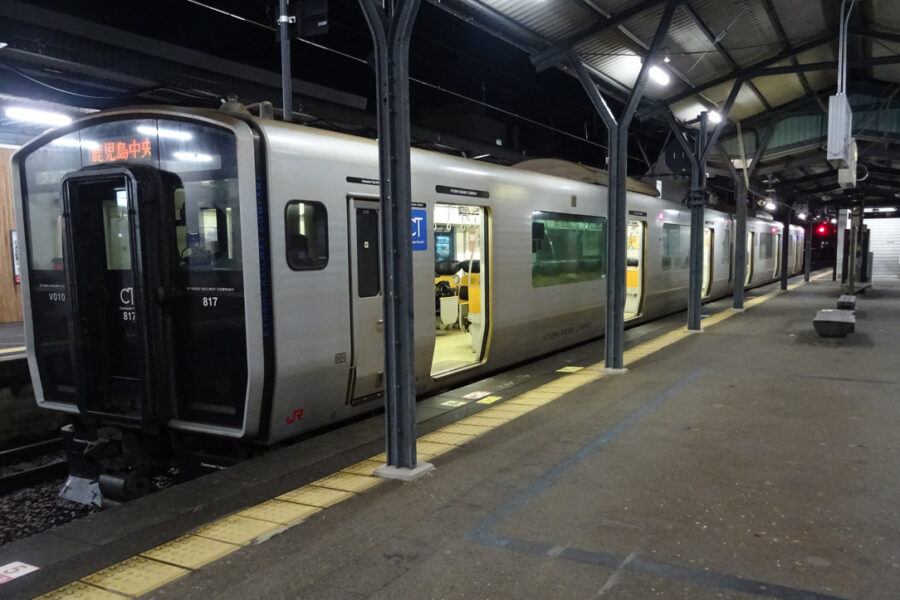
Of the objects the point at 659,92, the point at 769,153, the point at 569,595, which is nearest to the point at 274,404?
the point at 569,595

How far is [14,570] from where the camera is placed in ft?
10.5

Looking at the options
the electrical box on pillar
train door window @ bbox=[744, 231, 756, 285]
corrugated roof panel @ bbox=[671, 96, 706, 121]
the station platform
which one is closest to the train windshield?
the station platform

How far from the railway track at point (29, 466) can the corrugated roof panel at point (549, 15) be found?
6.10m

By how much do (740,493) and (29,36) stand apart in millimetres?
9415

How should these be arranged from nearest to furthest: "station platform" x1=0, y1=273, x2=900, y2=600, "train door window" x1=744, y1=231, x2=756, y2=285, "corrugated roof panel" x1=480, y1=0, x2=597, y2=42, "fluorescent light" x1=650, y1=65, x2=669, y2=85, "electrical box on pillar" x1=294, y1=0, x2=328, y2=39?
"station platform" x1=0, y1=273, x2=900, y2=600 → "corrugated roof panel" x1=480, y1=0, x2=597, y2=42 → "electrical box on pillar" x1=294, y1=0, x2=328, y2=39 → "fluorescent light" x1=650, y1=65, x2=669, y2=85 → "train door window" x1=744, y1=231, x2=756, y2=285

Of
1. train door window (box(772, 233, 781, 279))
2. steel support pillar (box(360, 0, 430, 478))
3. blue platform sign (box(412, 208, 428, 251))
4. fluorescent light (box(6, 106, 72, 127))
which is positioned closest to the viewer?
steel support pillar (box(360, 0, 430, 478))

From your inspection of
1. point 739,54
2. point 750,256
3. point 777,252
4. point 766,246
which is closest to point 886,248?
point 777,252

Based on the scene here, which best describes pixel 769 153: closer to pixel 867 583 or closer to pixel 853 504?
pixel 853 504

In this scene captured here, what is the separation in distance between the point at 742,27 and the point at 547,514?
758cm

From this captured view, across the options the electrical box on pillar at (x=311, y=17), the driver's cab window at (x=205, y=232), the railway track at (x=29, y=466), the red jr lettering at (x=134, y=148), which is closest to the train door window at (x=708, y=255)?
the electrical box on pillar at (x=311, y=17)

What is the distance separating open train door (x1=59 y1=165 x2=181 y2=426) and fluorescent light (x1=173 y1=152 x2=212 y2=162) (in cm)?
15

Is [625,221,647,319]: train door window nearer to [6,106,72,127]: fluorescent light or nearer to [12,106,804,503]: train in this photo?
[12,106,804,503]: train

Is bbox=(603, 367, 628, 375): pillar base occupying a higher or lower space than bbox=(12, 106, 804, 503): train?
lower

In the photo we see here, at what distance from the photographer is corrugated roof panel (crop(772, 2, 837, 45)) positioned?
26.2 feet
